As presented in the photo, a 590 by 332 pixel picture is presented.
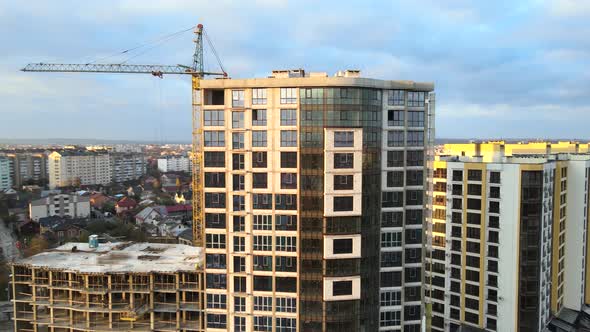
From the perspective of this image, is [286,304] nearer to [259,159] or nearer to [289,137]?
[259,159]

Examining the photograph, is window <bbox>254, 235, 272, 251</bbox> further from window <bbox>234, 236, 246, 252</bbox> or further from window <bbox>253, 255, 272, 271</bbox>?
window <bbox>234, 236, 246, 252</bbox>

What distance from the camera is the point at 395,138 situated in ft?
113

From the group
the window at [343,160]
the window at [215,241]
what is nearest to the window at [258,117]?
the window at [343,160]

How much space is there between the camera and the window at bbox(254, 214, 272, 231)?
33281 millimetres

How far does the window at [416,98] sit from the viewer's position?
115 feet

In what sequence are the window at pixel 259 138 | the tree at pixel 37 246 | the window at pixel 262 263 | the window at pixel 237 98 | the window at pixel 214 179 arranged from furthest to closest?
the tree at pixel 37 246 < the window at pixel 214 179 < the window at pixel 262 263 < the window at pixel 237 98 < the window at pixel 259 138

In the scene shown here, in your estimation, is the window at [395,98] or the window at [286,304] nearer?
the window at [286,304]

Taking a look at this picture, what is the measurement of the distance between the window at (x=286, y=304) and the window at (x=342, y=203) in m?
7.60

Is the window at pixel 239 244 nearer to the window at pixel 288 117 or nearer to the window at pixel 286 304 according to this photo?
the window at pixel 286 304

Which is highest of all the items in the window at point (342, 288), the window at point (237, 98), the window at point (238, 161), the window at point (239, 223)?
the window at point (237, 98)

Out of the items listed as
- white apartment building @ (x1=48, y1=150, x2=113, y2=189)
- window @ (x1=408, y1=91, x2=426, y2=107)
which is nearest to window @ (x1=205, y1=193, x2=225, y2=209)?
window @ (x1=408, y1=91, x2=426, y2=107)

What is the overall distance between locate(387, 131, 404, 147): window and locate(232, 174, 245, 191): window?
38.1 ft

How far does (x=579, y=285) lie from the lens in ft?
179

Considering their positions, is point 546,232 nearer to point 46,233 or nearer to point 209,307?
point 209,307
